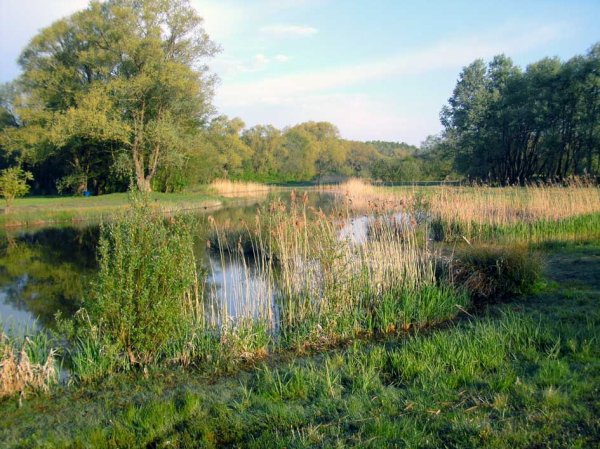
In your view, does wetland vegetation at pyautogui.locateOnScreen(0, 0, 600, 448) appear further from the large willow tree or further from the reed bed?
the large willow tree

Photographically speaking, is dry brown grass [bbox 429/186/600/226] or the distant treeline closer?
dry brown grass [bbox 429/186/600/226]

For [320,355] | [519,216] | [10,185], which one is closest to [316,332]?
[320,355]

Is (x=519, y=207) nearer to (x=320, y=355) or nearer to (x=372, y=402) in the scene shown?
(x=320, y=355)

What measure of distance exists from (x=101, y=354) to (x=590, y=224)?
12.7 metres

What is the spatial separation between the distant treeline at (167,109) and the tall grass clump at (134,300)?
2655cm

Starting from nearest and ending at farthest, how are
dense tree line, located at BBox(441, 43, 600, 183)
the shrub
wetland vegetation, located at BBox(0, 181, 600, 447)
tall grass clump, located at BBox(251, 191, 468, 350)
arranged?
1. wetland vegetation, located at BBox(0, 181, 600, 447)
2. tall grass clump, located at BBox(251, 191, 468, 350)
3. the shrub
4. dense tree line, located at BBox(441, 43, 600, 183)

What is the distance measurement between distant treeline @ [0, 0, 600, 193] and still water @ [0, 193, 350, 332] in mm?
12785

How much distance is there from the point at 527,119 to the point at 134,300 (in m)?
34.3

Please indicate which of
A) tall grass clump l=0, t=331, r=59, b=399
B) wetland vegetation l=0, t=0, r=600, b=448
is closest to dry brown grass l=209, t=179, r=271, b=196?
wetland vegetation l=0, t=0, r=600, b=448

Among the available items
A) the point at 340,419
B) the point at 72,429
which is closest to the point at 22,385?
the point at 72,429

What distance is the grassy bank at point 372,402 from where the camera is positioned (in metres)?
3.71

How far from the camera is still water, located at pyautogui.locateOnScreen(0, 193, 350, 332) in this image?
838cm

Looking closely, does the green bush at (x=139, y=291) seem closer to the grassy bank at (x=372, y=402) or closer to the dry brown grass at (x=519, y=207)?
the grassy bank at (x=372, y=402)

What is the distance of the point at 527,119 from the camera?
112ft
